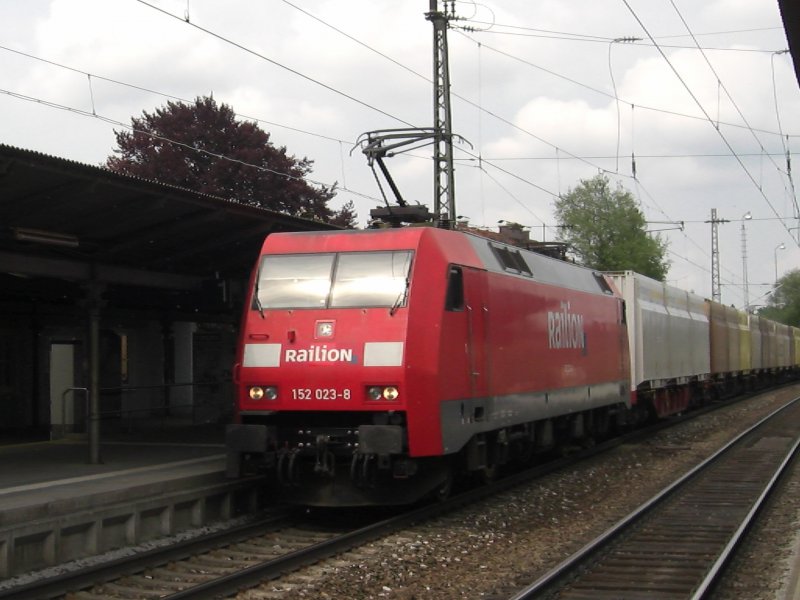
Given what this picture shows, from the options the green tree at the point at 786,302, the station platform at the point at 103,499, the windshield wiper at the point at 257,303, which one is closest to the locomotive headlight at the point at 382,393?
the windshield wiper at the point at 257,303

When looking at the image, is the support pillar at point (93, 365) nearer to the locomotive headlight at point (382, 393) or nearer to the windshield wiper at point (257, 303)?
the windshield wiper at point (257, 303)

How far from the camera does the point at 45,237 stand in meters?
11.7

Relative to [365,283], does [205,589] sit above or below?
below

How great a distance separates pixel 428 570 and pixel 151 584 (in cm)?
231

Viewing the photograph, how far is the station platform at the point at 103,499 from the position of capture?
352 inches

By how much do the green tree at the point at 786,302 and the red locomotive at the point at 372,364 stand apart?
10972 centimetres

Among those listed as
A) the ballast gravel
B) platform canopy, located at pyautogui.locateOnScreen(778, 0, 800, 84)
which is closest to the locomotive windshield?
the ballast gravel

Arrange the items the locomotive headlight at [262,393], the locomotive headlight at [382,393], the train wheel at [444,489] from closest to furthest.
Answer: the locomotive headlight at [382,393], the locomotive headlight at [262,393], the train wheel at [444,489]

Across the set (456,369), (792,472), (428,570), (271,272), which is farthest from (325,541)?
(792,472)

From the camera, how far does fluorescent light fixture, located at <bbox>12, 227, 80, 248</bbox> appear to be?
37.0 feet

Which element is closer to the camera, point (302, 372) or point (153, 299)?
point (302, 372)

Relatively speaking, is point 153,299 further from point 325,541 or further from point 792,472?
point 792,472

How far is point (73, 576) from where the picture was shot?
8125 millimetres

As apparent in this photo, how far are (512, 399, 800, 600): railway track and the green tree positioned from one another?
10595cm
